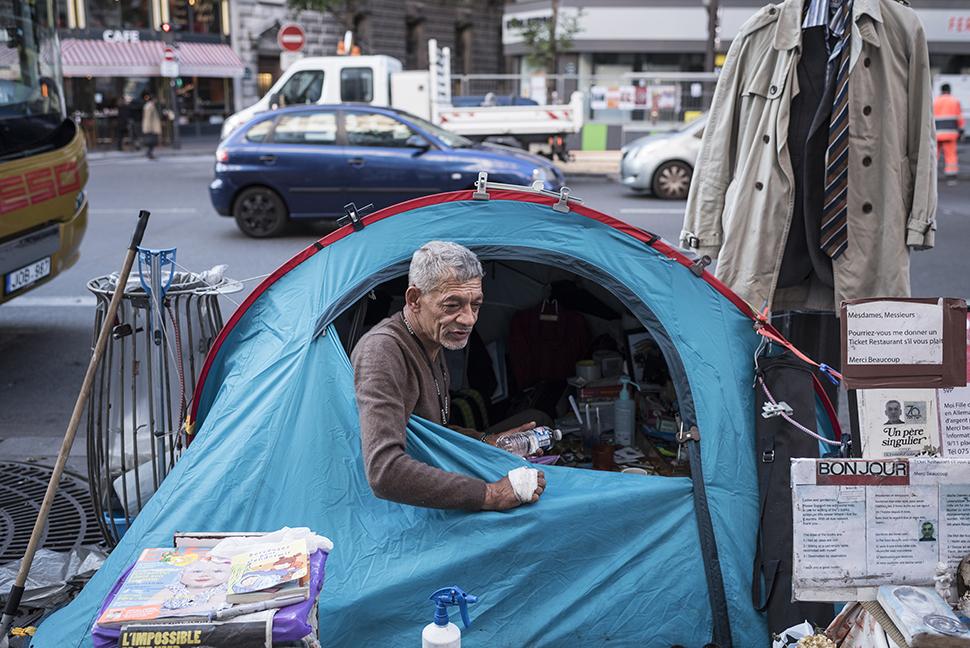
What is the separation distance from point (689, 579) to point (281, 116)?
8.85 m

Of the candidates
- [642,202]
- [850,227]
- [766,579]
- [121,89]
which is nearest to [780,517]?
[766,579]

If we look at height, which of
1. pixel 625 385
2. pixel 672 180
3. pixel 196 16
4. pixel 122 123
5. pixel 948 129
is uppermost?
pixel 196 16

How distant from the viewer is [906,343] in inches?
102

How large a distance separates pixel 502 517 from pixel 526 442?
702 mm

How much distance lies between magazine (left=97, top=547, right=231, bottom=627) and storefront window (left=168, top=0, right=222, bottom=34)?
26.0 meters

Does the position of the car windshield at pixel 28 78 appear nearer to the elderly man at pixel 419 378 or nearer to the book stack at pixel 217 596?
the elderly man at pixel 419 378

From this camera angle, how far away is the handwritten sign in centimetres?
258

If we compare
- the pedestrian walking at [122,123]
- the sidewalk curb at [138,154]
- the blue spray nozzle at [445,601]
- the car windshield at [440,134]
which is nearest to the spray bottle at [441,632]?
the blue spray nozzle at [445,601]

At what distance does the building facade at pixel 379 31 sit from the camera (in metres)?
27.9

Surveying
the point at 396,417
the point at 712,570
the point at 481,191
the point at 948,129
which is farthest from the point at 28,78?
the point at 948,129

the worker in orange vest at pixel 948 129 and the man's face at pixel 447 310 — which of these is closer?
the man's face at pixel 447 310

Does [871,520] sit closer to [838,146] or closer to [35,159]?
[838,146]

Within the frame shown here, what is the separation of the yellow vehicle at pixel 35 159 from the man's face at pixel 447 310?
376cm

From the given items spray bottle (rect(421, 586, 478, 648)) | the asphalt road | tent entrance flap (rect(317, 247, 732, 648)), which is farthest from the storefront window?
spray bottle (rect(421, 586, 478, 648))
